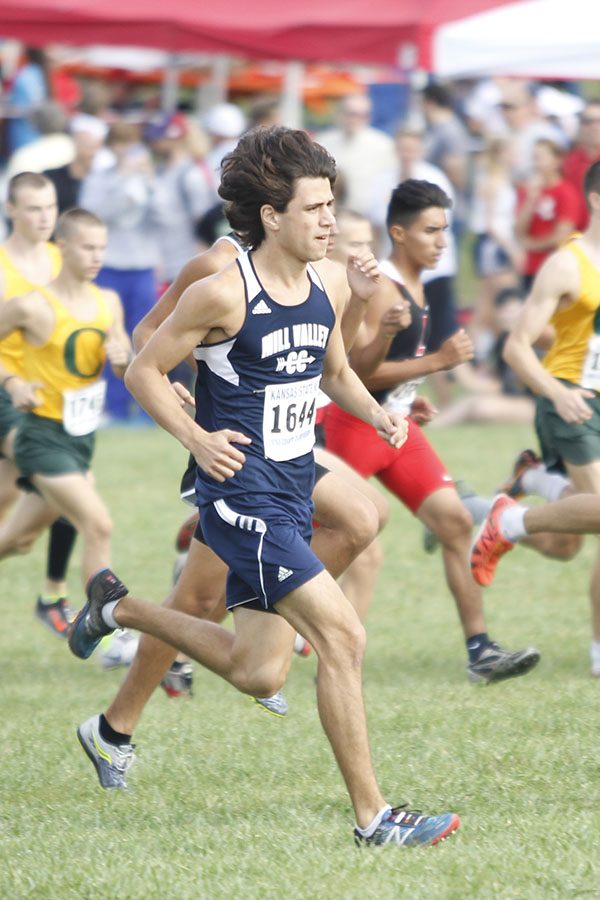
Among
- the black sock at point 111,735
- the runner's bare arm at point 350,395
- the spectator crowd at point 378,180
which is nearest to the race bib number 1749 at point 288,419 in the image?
the runner's bare arm at point 350,395

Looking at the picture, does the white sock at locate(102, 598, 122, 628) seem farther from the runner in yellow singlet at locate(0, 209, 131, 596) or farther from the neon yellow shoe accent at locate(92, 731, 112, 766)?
the runner in yellow singlet at locate(0, 209, 131, 596)

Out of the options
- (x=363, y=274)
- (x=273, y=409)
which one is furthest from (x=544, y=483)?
(x=273, y=409)

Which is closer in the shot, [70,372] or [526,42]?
[70,372]

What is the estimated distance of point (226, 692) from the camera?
23.4 feet

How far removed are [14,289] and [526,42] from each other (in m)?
4.91

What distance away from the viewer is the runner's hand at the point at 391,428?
527cm

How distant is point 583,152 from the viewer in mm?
14383

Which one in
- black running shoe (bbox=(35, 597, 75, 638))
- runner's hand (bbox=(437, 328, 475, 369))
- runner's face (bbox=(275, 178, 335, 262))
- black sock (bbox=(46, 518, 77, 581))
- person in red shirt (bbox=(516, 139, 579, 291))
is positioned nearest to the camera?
runner's face (bbox=(275, 178, 335, 262))

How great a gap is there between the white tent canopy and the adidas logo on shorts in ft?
22.8

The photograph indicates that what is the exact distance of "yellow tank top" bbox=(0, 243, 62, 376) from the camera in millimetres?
8141

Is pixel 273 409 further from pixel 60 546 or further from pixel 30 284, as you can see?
pixel 30 284

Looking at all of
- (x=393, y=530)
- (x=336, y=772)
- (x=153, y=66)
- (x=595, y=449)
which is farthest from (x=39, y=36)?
(x=336, y=772)

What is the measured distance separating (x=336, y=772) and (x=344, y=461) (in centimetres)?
168

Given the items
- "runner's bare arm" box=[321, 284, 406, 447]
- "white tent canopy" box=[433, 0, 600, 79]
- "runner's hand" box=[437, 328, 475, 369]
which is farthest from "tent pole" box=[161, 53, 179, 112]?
"runner's bare arm" box=[321, 284, 406, 447]
